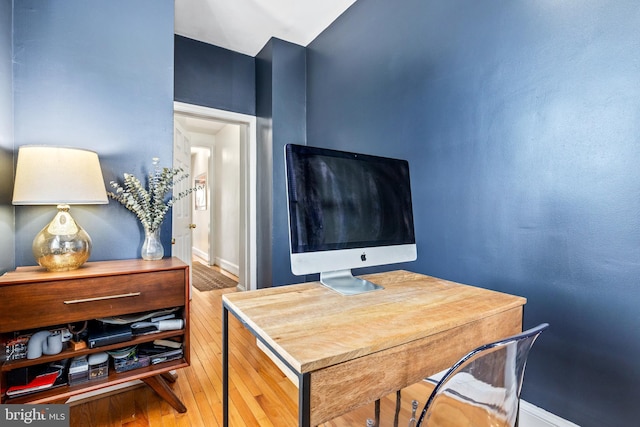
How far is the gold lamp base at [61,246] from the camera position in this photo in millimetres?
1390

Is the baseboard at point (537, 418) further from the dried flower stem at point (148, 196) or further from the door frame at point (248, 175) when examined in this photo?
the door frame at point (248, 175)

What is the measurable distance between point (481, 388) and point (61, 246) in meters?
1.75

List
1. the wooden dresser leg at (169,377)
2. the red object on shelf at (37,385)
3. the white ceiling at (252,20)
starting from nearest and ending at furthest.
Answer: the red object on shelf at (37,385), the wooden dresser leg at (169,377), the white ceiling at (252,20)

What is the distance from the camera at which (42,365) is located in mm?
1438

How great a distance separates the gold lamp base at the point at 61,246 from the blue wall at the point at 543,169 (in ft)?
6.14

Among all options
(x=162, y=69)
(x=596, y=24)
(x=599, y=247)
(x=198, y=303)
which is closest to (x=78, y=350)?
(x=162, y=69)

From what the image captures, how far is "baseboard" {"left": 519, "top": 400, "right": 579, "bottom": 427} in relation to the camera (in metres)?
1.29

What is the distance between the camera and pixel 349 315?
942 mm

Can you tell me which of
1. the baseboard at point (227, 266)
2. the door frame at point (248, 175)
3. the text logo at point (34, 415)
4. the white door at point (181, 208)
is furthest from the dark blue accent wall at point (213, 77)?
the baseboard at point (227, 266)

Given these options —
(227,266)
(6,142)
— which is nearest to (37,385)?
(6,142)

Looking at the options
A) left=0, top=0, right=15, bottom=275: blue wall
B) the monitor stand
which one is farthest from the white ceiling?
the monitor stand

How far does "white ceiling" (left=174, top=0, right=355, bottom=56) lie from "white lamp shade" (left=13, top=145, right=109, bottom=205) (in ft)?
5.80

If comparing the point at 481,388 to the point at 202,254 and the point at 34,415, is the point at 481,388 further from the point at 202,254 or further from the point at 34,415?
the point at 202,254

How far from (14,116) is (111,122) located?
412mm
